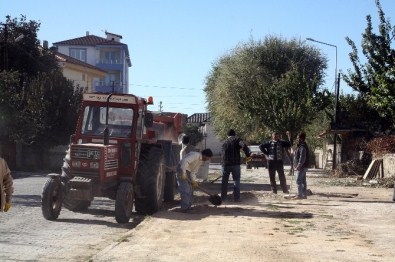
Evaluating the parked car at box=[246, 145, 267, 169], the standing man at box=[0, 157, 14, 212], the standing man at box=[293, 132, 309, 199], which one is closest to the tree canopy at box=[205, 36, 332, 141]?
the parked car at box=[246, 145, 267, 169]

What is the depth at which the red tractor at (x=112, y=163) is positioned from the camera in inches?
532

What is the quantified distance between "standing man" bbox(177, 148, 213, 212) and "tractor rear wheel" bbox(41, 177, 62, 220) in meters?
2.58

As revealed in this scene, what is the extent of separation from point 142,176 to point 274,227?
165 inches

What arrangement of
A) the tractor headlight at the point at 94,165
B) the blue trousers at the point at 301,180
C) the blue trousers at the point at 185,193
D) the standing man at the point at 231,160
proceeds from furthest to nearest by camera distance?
the blue trousers at the point at 301,180, the standing man at the point at 231,160, the blue trousers at the point at 185,193, the tractor headlight at the point at 94,165

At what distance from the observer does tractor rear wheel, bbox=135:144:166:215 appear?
14672 millimetres

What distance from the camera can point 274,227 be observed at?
11.6 meters

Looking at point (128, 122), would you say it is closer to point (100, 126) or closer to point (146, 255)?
point (100, 126)

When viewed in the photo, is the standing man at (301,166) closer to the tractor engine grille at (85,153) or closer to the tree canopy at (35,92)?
the tractor engine grille at (85,153)

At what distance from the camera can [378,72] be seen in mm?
27828

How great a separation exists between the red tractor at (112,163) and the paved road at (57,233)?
0.38m

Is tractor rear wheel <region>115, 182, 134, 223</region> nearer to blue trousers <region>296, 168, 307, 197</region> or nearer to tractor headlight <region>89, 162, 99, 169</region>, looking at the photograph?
tractor headlight <region>89, 162, 99, 169</region>

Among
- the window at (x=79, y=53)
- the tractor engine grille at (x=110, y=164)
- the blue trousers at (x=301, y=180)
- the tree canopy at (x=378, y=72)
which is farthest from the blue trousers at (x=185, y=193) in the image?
the window at (x=79, y=53)

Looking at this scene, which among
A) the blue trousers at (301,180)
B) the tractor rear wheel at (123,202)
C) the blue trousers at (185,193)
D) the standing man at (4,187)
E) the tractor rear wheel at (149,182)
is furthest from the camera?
the blue trousers at (301,180)

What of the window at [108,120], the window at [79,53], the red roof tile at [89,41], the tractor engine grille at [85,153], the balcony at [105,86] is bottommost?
the tractor engine grille at [85,153]
